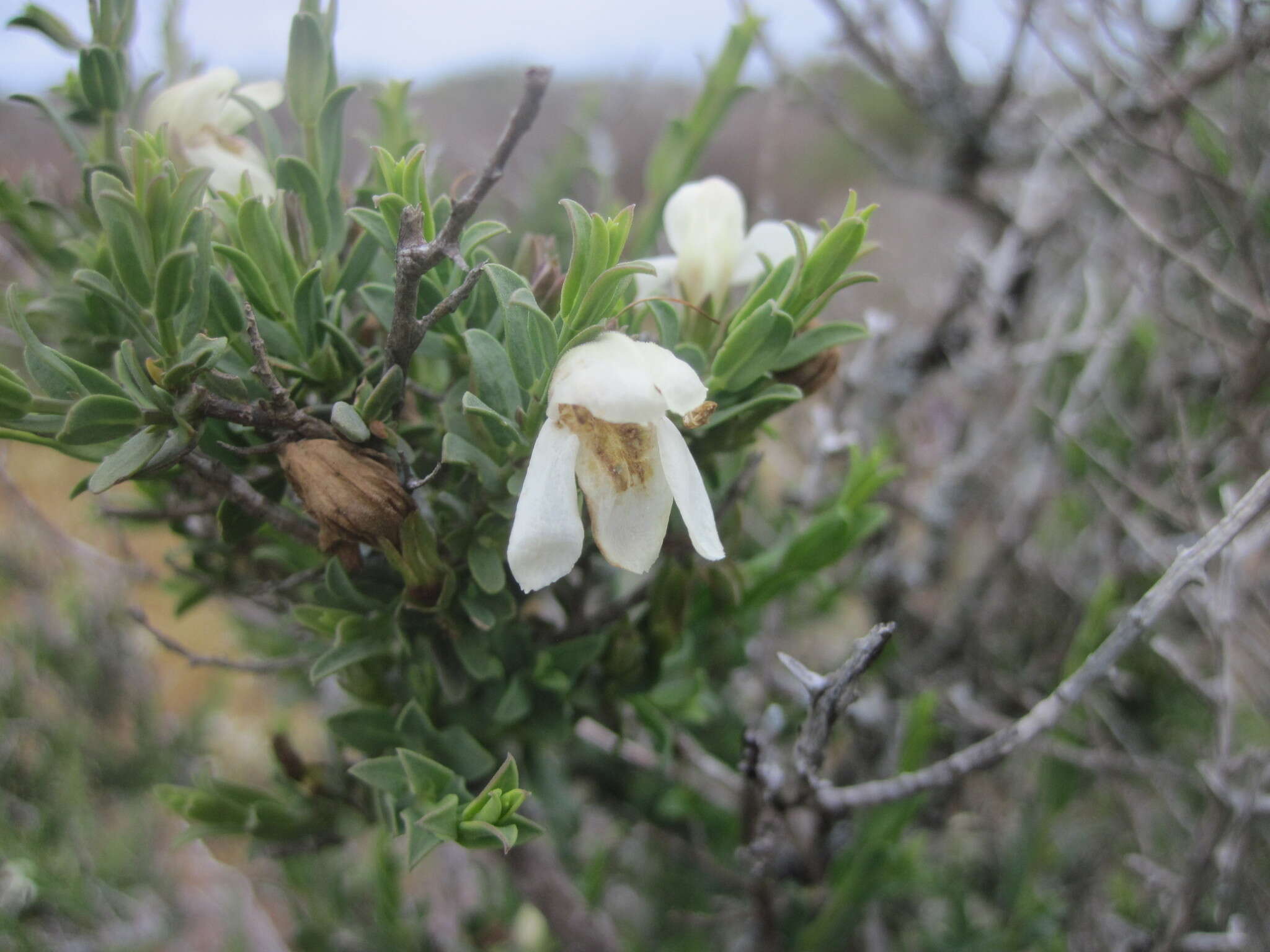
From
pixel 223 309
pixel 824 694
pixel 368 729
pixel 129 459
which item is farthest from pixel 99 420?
pixel 824 694

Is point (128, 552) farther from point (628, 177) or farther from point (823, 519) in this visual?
point (628, 177)

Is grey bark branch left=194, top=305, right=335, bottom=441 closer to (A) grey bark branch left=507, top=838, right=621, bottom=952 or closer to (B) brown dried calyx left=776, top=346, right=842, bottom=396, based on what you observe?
(B) brown dried calyx left=776, top=346, right=842, bottom=396

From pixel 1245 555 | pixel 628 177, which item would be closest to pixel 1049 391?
pixel 1245 555

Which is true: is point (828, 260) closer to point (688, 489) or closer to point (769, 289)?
point (769, 289)

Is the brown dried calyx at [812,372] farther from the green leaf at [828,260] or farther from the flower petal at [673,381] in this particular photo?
the flower petal at [673,381]

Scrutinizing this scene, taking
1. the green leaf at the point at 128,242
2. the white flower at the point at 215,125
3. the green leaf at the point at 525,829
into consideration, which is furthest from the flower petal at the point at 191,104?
the green leaf at the point at 525,829
